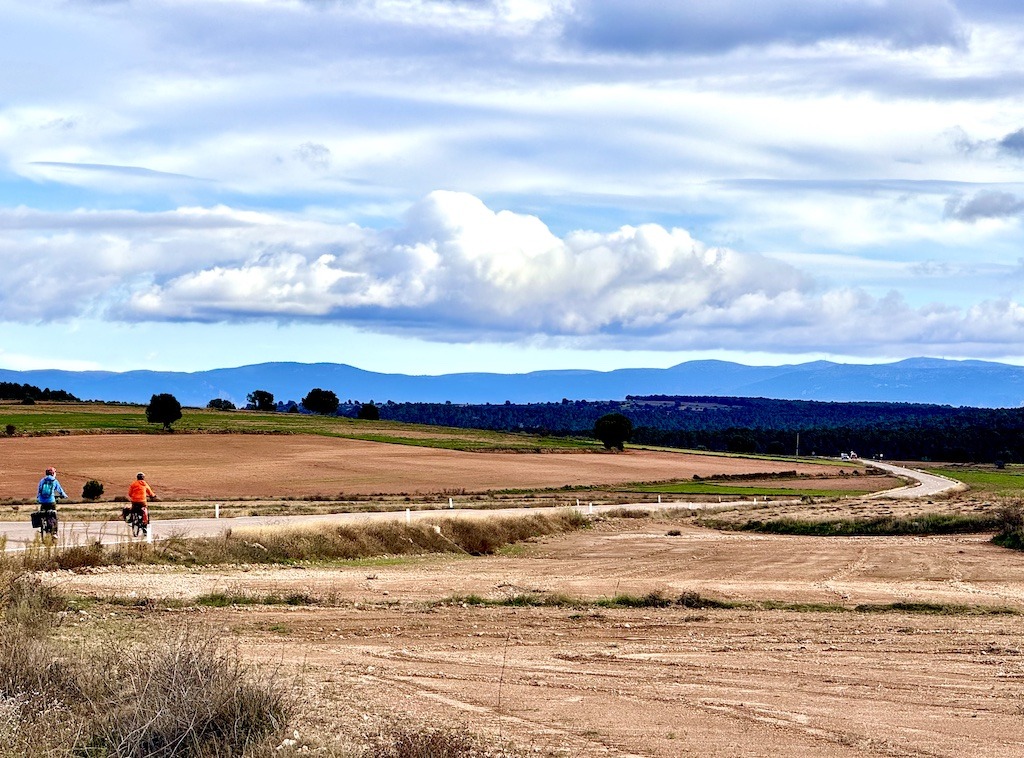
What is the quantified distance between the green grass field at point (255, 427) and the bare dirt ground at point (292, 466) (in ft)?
18.1

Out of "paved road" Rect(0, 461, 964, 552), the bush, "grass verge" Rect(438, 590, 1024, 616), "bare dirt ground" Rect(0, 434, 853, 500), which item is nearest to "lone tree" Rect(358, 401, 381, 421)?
"bare dirt ground" Rect(0, 434, 853, 500)

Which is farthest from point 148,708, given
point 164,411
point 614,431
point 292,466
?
point 614,431

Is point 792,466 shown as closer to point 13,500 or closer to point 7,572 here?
point 13,500

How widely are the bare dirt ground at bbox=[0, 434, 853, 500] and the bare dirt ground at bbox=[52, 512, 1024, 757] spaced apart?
3768 centimetres

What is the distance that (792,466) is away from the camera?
121000 mm

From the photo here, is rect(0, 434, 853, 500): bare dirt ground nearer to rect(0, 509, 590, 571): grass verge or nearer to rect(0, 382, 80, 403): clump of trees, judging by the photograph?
rect(0, 509, 590, 571): grass verge

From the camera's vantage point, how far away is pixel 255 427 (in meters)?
115

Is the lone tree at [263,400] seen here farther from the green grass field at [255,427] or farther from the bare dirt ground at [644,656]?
the bare dirt ground at [644,656]

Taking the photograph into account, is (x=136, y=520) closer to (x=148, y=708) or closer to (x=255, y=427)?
(x=148, y=708)

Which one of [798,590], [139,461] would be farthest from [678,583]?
[139,461]

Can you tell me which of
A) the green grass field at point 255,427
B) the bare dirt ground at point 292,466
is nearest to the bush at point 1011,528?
the bare dirt ground at point 292,466

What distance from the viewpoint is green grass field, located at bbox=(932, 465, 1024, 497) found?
242 feet

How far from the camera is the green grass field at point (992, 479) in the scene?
73.9 m

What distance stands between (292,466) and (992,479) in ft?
178
